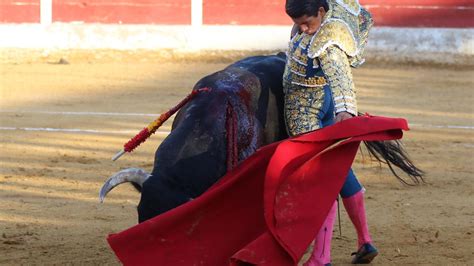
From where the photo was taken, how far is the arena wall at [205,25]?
10.3 metres

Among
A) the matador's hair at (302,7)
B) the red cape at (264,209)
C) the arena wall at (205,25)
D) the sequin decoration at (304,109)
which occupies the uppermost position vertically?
the matador's hair at (302,7)

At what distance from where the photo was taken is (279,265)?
2.91 meters

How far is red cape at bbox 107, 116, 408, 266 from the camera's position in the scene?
117 inches

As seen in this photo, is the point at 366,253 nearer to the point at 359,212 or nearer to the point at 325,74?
the point at 359,212

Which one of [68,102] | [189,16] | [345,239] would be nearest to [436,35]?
[189,16]

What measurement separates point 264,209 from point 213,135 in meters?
0.37

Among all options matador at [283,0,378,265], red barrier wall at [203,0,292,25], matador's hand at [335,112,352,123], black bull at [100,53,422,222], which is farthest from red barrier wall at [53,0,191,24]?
matador's hand at [335,112,352,123]

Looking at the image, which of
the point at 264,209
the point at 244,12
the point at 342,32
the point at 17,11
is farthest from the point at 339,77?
the point at 17,11

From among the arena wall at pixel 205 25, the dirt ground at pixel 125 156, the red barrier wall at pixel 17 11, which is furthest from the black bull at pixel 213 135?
the red barrier wall at pixel 17 11

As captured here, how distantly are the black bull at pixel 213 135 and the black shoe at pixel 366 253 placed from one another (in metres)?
0.52

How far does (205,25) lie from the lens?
10469 millimetres

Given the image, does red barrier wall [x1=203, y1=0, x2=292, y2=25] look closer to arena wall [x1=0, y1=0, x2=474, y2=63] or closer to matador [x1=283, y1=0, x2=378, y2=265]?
arena wall [x1=0, y1=0, x2=474, y2=63]

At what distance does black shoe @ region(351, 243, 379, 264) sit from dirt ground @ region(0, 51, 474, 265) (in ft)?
0.39

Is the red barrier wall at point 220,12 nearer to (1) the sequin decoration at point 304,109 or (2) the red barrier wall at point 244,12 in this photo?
(2) the red barrier wall at point 244,12
